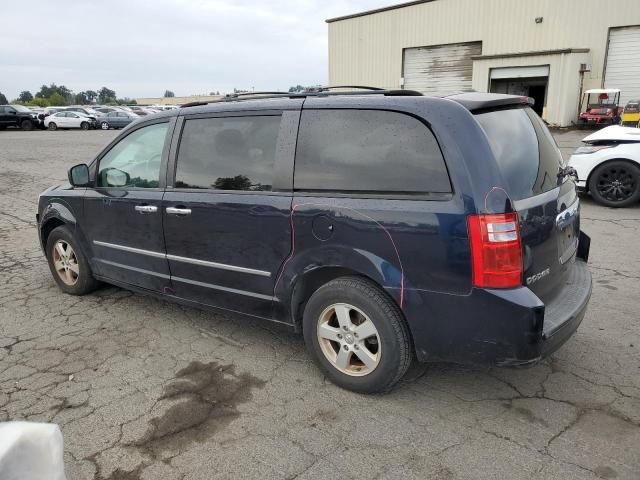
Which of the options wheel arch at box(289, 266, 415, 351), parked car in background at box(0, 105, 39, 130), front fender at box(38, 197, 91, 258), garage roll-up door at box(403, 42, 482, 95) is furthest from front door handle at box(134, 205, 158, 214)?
parked car in background at box(0, 105, 39, 130)

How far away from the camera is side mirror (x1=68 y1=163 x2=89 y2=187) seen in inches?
176

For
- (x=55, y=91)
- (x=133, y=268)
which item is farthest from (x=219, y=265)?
(x=55, y=91)

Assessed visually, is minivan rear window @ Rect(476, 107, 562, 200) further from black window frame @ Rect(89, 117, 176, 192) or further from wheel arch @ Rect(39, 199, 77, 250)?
wheel arch @ Rect(39, 199, 77, 250)

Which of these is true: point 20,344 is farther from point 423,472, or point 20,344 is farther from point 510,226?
point 510,226

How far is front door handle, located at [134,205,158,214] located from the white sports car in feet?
22.4

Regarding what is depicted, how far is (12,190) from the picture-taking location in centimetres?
1140

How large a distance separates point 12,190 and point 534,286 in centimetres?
1181

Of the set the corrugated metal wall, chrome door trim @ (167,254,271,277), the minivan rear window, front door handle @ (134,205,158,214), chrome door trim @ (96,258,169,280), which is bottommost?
chrome door trim @ (96,258,169,280)

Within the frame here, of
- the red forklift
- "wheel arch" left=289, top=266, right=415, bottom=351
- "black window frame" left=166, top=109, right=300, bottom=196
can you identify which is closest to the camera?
"wheel arch" left=289, top=266, right=415, bottom=351

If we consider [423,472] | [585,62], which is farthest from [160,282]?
[585,62]

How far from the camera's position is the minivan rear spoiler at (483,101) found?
2880mm

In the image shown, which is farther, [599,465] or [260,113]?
[260,113]

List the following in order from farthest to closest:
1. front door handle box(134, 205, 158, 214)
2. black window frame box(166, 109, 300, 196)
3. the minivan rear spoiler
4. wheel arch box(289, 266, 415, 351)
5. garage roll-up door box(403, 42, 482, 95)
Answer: garage roll-up door box(403, 42, 482, 95) → front door handle box(134, 205, 158, 214) → black window frame box(166, 109, 300, 196) → wheel arch box(289, 266, 415, 351) → the minivan rear spoiler

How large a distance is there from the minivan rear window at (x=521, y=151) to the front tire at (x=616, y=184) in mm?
5799
